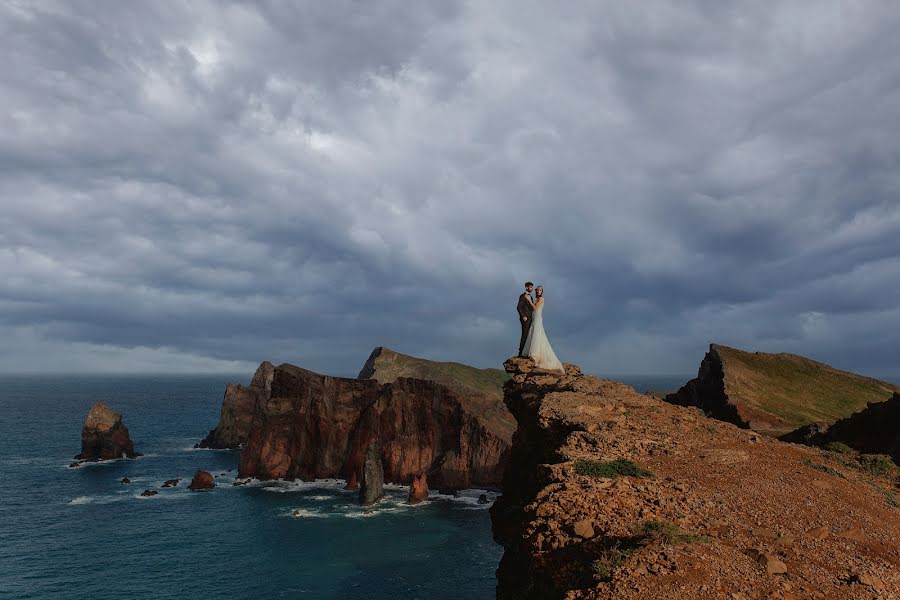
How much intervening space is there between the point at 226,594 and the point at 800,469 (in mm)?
53744

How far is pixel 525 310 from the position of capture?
105ft

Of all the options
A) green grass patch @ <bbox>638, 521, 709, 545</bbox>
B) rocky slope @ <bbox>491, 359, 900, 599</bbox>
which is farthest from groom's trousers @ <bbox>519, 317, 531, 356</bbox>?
green grass patch @ <bbox>638, 521, 709, 545</bbox>

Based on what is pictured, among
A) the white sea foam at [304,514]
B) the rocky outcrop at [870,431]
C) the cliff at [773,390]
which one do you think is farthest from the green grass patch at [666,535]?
the white sea foam at [304,514]

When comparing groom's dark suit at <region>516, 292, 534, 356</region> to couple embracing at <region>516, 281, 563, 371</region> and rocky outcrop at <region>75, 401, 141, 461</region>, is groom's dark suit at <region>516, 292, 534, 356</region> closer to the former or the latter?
couple embracing at <region>516, 281, 563, 371</region>

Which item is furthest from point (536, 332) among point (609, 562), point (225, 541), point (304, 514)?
point (304, 514)

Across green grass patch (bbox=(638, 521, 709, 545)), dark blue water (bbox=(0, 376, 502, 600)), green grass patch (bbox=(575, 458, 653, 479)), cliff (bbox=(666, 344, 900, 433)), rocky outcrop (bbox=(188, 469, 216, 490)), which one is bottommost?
dark blue water (bbox=(0, 376, 502, 600))

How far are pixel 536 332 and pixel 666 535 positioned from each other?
20144mm

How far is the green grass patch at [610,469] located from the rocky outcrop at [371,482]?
3043 inches

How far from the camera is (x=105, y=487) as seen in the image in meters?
95.1

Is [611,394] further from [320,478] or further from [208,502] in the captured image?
[320,478]

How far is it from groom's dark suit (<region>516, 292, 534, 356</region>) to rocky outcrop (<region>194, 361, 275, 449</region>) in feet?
402

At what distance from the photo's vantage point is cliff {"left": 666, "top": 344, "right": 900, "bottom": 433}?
5032 centimetres

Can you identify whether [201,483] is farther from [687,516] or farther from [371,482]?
[687,516]

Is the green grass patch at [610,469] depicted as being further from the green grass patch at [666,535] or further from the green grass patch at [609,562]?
the green grass patch at [609,562]
